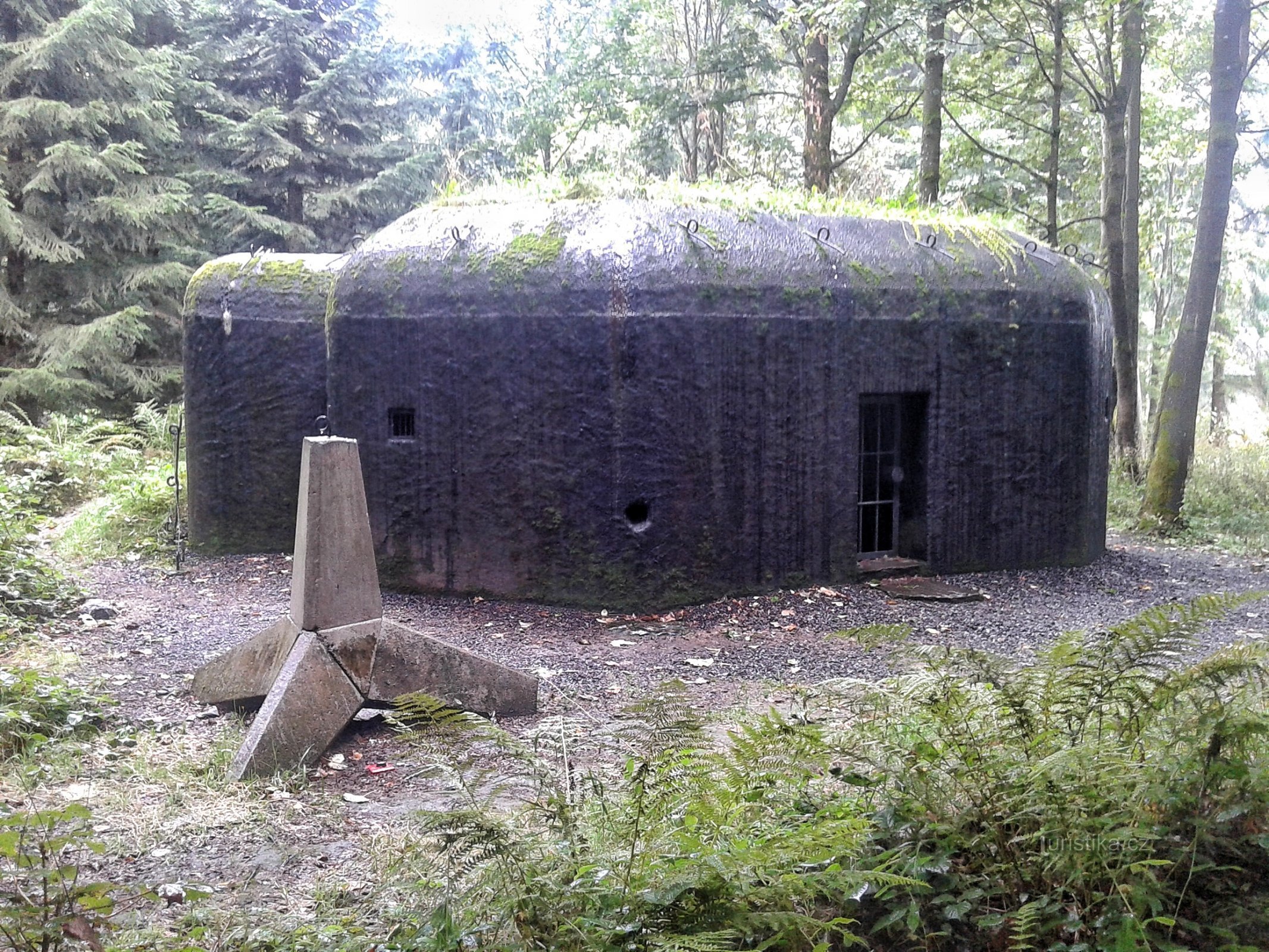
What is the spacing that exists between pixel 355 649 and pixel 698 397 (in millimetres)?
3954

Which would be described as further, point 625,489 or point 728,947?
point 625,489

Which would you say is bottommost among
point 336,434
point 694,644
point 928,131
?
point 694,644

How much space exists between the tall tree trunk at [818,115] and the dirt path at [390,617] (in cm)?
640

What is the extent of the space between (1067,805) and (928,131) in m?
12.8

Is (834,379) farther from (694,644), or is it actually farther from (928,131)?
(928,131)

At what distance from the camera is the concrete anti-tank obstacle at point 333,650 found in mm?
5105

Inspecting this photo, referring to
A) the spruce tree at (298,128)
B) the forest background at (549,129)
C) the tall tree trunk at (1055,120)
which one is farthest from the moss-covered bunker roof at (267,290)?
the spruce tree at (298,128)

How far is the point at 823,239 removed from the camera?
9047 mm

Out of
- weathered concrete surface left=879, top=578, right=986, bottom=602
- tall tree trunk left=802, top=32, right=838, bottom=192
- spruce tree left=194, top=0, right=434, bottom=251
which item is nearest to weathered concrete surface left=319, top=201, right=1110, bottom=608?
weathered concrete surface left=879, top=578, right=986, bottom=602

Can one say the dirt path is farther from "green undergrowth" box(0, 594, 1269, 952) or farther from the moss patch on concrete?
the moss patch on concrete

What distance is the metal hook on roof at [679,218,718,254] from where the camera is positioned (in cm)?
860

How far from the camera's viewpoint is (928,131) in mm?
13820

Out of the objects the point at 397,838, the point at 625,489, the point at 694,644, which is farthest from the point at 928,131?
the point at 397,838

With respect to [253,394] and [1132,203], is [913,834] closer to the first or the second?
[253,394]
